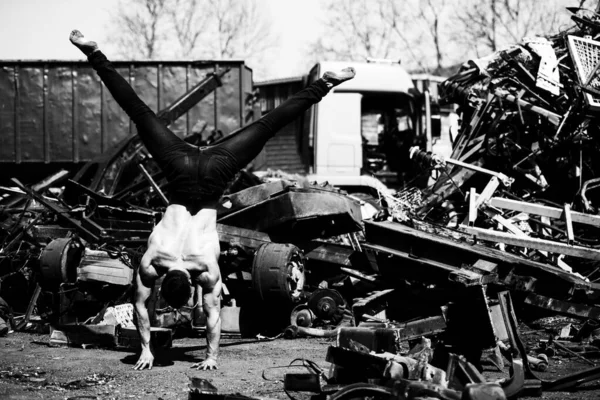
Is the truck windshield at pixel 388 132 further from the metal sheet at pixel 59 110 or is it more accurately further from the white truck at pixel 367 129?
the metal sheet at pixel 59 110

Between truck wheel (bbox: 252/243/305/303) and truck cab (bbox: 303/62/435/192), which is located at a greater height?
truck cab (bbox: 303/62/435/192)

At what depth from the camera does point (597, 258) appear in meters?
A: 8.84

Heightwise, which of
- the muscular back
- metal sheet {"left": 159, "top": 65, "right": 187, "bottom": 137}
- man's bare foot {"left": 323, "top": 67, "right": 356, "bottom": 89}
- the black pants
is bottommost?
the muscular back

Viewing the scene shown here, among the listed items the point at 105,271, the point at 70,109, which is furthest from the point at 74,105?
the point at 105,271

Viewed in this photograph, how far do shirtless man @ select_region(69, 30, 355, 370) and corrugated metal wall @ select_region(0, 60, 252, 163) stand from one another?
8513 mm

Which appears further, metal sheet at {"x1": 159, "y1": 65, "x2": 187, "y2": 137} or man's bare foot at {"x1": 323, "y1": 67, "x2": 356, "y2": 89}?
metal sheet at {"x1": 159, "y1": 65, "x2": 187, "y2": 137}

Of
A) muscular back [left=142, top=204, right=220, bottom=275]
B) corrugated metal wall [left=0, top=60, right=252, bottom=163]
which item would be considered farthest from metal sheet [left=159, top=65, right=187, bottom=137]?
muscular back [left=142, top=204, right=220, bottom=275]

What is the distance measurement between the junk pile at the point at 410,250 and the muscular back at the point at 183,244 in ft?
3.58

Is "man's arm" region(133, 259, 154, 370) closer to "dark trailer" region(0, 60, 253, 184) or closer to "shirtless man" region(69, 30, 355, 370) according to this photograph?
"shirtless man" region(69, 30, 355, 370)

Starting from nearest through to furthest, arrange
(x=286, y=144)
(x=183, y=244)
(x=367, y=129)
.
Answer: (x=183, y=244), (x=367, y=129), (x=286, y=144)

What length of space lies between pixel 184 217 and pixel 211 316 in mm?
855

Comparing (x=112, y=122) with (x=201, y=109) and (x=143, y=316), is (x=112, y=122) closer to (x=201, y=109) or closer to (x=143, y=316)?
(x=201, y=109)

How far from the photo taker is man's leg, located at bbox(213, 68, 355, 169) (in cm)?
715

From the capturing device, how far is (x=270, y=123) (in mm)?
7465
